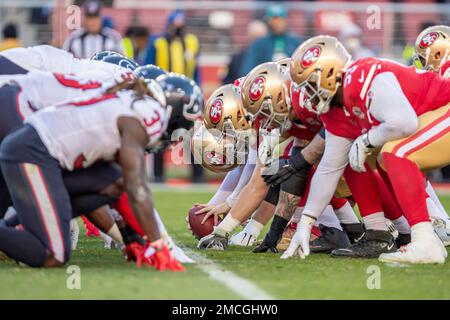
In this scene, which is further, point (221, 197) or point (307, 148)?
point (221, 197)

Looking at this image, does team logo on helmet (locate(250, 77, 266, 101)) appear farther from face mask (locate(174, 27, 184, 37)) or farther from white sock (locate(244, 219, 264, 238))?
face mask (locate(174, 27, 184, 37))

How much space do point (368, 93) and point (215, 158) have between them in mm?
1541

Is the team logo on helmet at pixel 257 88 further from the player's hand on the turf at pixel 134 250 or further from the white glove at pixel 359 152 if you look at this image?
the player's hand on the turf at pixel 134 250

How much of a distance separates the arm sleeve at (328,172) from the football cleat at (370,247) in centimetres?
31

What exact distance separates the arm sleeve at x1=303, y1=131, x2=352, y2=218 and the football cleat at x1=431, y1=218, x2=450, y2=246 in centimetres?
134

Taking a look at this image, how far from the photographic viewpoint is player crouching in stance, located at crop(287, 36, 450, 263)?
20.1 ft

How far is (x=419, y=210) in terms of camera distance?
20.3ft

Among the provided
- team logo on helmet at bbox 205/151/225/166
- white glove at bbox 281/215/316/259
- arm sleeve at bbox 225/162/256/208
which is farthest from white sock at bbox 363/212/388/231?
team logo on helmet at bbox 205/151/225/166

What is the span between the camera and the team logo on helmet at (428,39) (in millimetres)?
7852

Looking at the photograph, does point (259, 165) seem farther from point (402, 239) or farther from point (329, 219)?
point (402, 239)
